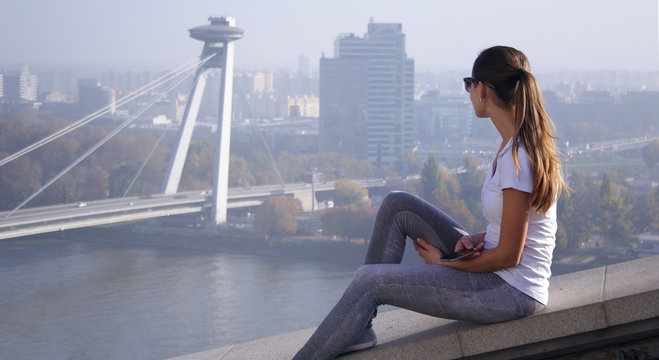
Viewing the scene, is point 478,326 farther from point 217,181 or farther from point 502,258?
point 217,181

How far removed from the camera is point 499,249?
74cm

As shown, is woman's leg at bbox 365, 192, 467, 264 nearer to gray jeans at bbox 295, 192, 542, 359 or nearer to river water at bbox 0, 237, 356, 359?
gray jeans at bbox 295, 192, 542, 359

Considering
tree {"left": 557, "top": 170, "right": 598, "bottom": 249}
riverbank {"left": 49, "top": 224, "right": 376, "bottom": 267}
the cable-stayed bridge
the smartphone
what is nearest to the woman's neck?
the smartphone

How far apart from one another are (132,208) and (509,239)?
869 cm

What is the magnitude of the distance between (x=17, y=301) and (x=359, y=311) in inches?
277

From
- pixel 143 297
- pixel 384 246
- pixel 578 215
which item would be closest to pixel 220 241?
pixel 143 297

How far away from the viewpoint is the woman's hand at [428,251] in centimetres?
82

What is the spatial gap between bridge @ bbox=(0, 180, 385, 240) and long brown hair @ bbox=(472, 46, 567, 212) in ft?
23.1

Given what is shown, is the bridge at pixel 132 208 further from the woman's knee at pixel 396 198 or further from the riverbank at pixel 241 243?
the woman's knee at pixel 396 198

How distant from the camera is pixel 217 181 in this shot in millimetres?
10766

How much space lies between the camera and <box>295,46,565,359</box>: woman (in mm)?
728

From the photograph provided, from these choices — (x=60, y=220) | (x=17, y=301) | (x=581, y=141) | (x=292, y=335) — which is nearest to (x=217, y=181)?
(x=60, y=220)

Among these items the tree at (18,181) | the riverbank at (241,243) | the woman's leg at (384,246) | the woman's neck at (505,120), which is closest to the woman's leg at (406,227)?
the woman's leg at (384,246)

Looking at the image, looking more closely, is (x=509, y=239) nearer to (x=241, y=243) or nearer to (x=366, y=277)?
(x=366, y=277)
